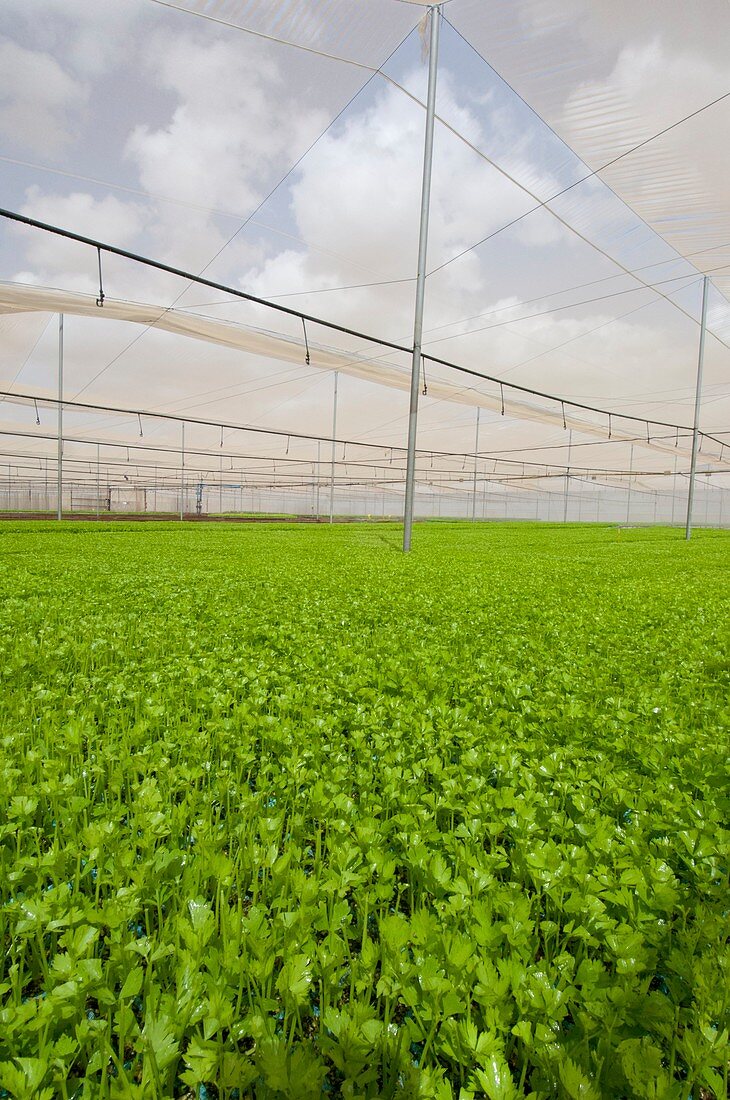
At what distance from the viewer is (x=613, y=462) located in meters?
40.6

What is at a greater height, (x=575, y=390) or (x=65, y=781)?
(x=575, y=390)

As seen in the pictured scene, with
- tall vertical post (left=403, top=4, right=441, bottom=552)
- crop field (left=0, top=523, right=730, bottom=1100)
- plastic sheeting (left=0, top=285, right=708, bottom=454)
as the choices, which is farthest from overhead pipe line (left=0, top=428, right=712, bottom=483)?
crop field (left=0, top=523, right=730, bottom=1100)

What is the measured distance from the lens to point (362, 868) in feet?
4.73

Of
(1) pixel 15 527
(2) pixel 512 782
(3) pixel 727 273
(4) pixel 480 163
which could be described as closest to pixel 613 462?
(3) pixel 727 273

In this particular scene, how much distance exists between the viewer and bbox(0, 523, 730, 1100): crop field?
93cm

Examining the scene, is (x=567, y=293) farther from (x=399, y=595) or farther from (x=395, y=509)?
(x=395, y=509)

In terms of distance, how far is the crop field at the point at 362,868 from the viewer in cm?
93

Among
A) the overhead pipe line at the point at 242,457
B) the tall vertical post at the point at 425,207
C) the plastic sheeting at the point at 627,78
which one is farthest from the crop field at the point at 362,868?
the overhead pipe line at the point at 242,457

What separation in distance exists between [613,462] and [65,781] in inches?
1746

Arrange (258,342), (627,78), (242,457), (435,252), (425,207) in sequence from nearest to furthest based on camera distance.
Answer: (627,78) < (425,207) < (435,252) < (258,342) < (242,457)

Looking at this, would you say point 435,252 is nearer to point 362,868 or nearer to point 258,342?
point 258,342

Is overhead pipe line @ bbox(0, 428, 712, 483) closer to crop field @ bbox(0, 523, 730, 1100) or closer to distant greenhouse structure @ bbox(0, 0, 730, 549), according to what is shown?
distant greenhouse structure @ bbox(0, 0, 730, 549)

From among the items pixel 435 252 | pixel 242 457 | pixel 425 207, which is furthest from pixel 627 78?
pixel 242 457

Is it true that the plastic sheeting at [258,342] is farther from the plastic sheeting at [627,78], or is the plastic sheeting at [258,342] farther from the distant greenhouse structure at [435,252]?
the plastic sheeting at [627,78]
